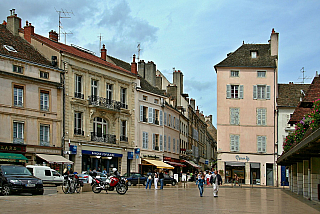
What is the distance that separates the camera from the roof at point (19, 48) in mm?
36781

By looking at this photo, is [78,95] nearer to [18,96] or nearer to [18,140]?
[18,96]

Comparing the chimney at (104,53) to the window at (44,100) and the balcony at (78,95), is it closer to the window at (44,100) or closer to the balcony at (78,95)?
the balcony at (78,95)

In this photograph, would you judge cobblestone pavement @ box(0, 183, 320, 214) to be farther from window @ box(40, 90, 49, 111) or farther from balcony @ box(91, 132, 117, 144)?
balcony @ box(91, 132, 117, 144)

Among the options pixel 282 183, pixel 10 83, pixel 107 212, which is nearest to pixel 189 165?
pixel 282 183

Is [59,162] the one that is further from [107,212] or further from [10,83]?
[107,212]

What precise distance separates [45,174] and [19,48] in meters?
11.5

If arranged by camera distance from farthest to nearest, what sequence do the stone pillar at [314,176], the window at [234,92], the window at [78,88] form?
the window at [234,92]
the window at [78,88]
the stone pillar at [314,176]

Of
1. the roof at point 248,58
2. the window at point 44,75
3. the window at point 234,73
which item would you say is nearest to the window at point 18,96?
the window at point 44,75

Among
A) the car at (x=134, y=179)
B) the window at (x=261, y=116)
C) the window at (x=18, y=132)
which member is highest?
the window at (x=261, y=116)

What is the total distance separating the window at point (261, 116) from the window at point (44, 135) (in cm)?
2229

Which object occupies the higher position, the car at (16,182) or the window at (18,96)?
the window at (18,96)

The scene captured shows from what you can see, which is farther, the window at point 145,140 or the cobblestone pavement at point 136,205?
the window at point 145,140

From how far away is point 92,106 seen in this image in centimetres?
4306

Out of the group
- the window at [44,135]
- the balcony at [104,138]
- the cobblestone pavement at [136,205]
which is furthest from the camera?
the balcony at [104,138]
